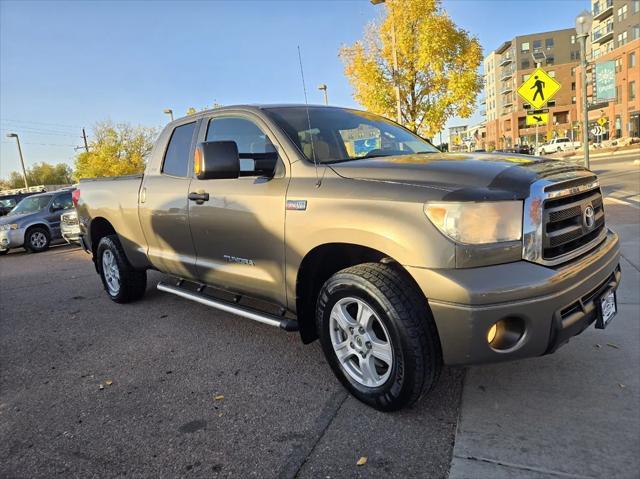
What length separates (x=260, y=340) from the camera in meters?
4.22

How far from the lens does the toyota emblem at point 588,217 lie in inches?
113

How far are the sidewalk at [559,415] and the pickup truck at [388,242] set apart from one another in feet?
1.43

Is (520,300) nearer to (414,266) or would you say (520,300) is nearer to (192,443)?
(414,266)

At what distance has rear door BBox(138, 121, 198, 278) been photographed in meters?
4.21

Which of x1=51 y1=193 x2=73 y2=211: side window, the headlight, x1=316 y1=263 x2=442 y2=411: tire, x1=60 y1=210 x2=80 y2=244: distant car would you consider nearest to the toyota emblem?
the headlight

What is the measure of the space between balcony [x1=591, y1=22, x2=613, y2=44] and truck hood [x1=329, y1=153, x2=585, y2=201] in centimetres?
7184

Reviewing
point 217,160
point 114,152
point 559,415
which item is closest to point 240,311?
point 217,160

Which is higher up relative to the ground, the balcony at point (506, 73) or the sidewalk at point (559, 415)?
the balcony at point (506, 73)

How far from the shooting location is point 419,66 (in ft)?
61.9

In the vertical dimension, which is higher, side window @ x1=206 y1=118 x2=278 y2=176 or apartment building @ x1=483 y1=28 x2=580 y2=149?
apartment building @ x1=483 y1=28 x2=580 y2=149

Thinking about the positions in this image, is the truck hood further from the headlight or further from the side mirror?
the side mirror

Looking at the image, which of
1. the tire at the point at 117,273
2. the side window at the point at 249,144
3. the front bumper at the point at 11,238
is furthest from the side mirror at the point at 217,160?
the front bumper at the point at 11,238

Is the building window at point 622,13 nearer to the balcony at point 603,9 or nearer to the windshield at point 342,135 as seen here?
the balcony at point 603,9

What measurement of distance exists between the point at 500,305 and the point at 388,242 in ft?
2.09
